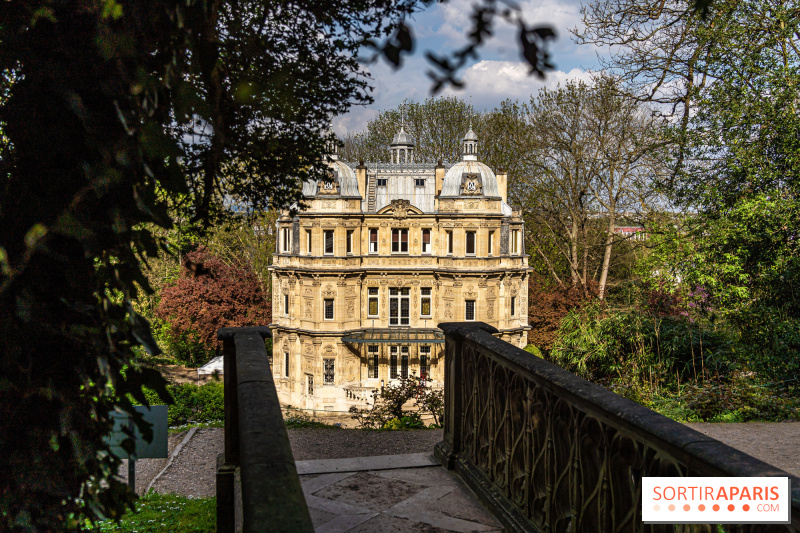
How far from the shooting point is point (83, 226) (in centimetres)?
178

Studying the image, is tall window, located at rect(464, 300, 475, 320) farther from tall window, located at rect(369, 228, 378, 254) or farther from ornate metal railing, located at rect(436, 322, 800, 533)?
ornate metal railing, located at rect(436, 322, 800, 533)

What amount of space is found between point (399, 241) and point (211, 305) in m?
10.3

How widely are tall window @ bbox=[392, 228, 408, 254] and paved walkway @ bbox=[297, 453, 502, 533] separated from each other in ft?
82.5

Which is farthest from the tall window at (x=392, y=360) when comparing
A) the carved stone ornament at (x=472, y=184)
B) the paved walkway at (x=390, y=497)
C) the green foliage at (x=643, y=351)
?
the paved walkway at (x=390, y=497)

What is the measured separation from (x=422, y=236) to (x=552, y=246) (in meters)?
9.07

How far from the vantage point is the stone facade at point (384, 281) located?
2919 centimetres

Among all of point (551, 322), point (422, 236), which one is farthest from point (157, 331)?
point (551, 322)

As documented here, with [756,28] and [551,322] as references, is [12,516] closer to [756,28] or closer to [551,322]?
[756,28]

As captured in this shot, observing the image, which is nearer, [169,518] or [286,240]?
[169,518]

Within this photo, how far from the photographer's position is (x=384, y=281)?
98.6ft

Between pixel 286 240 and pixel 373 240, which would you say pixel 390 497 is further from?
pixel 286 240

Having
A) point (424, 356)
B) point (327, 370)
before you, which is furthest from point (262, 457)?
point (424, 356)

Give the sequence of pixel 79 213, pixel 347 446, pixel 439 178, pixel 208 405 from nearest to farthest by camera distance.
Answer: pixel 79 213
pixel 347 446
pixel 208 405
pixel 439 178

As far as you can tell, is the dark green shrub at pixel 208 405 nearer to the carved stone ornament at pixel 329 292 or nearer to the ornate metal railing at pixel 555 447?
the carved stone ornament at pixel 329 292
